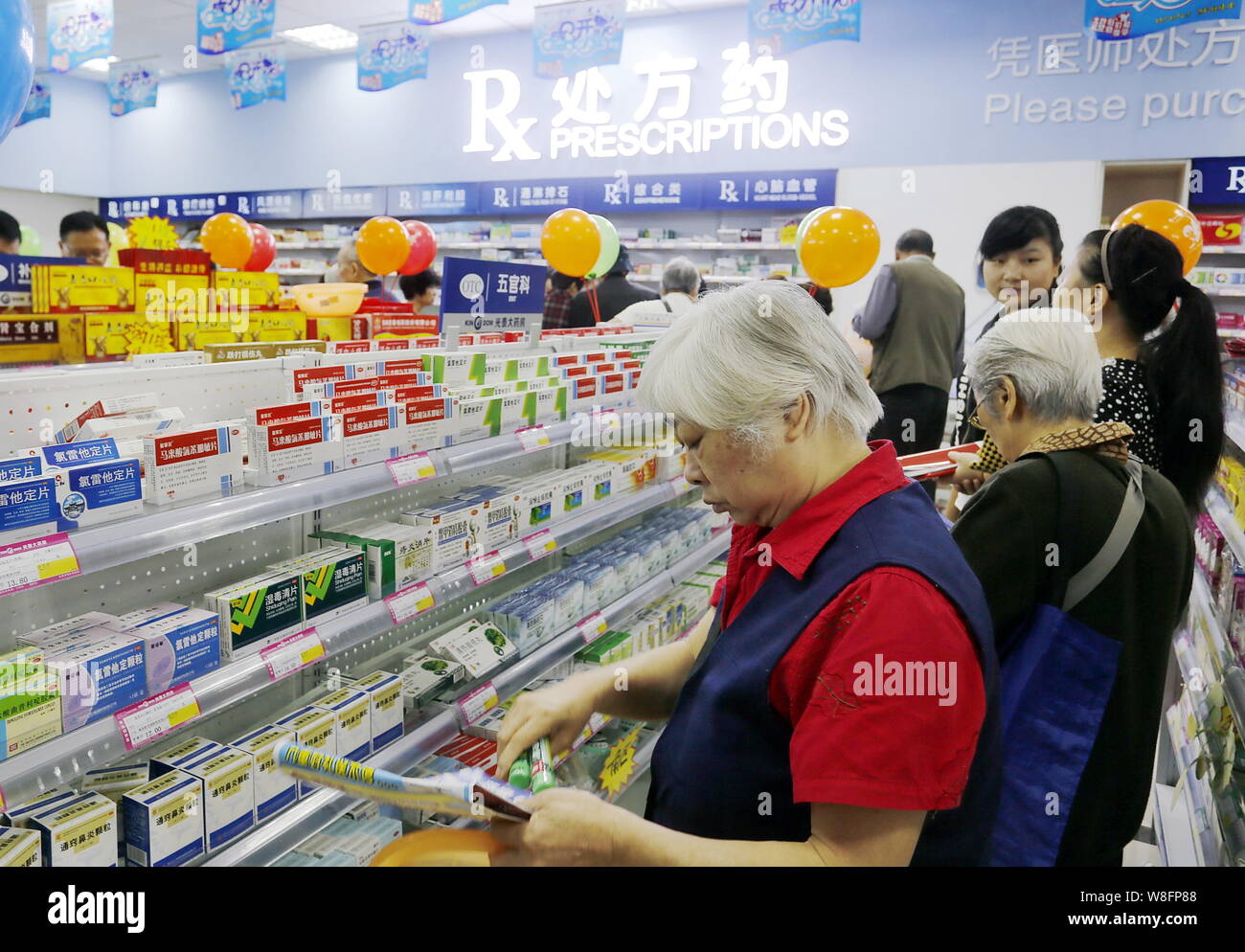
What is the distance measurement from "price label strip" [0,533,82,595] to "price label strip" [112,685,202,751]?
0.33 meters

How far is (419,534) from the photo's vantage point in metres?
2.55

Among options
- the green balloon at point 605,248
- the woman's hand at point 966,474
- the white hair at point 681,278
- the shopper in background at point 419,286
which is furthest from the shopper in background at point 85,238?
the woman's hand at point 966,474

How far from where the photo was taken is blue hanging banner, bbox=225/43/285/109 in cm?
1070

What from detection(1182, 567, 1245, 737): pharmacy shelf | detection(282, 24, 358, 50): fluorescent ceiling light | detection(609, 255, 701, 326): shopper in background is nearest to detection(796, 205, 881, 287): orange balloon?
detection(609, 255, 701, 326): shopper in background

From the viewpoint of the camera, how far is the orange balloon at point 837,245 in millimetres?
5664

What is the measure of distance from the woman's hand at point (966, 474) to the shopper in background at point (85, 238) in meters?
6.33

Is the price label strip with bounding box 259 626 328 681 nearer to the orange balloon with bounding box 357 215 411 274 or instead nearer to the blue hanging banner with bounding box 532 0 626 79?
the orange balloon with bounding box 357 215 411 274

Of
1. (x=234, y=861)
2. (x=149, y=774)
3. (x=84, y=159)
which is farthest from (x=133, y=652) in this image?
(x=84, y=159)

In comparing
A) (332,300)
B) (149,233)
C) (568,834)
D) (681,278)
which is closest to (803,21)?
(681,278)

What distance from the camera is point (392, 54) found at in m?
9.51

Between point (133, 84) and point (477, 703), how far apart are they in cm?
1204

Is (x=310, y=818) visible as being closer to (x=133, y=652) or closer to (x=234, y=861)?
(x=234, y=861)

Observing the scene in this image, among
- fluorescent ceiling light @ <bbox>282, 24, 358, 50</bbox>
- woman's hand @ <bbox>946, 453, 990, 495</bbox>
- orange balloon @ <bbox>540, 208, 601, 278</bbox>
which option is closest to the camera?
woman's hand @ <bbox>946, 453, 990, 495</bbox>
